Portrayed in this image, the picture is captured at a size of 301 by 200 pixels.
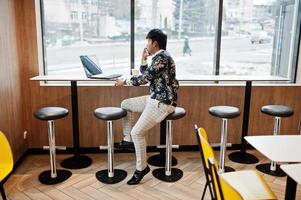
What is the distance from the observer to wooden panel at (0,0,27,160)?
3146mm

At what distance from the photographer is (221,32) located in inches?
158

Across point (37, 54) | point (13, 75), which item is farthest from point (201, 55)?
point (13, 75)

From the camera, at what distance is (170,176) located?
10.7 feet

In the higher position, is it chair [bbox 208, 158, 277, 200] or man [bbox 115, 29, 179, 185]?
man [bbox 115, 29, 179, 185]

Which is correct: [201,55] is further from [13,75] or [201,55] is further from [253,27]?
[13,75]

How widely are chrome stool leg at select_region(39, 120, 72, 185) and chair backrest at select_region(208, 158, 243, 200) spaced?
1.92 m

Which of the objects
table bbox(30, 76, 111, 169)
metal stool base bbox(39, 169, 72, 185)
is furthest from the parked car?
metal stool base bbox(39, 169, 72, 185)

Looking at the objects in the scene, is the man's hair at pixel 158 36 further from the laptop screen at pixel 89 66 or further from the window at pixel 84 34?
the window at pixel 84 34

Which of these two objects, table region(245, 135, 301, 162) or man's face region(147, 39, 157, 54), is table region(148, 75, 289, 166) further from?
table region(245, 135, 301, 162)

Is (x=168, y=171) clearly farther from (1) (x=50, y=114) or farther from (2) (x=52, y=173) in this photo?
(1) (x=50, y=114)

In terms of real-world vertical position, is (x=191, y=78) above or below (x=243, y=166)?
above

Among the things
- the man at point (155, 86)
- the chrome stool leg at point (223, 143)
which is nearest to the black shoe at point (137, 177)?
the man at point (155, 86)

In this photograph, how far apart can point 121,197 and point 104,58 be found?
1.86 m

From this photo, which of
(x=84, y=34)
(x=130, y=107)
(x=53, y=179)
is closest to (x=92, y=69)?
(x=130, y=107)
